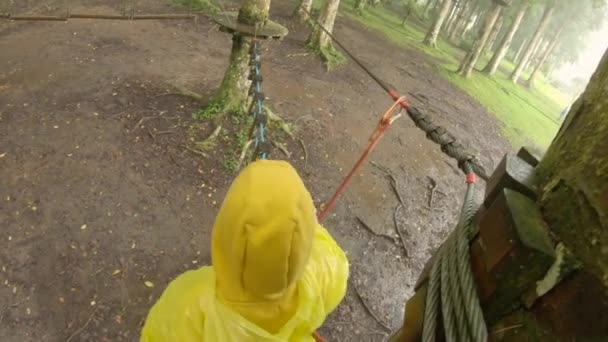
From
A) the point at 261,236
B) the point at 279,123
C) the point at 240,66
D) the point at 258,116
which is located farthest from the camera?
the point at 279,123

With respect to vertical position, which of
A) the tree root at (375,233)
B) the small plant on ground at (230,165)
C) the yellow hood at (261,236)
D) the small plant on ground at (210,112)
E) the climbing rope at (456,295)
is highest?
the climbing rope at (456,295)

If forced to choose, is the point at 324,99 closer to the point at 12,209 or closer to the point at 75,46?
the point at 75,46

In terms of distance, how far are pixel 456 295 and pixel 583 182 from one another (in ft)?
1.06

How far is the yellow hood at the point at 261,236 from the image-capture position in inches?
41.7

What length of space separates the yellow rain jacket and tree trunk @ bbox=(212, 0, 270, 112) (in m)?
4.04

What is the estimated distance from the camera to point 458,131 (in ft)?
30.1

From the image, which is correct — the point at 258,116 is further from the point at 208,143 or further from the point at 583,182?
the point at 208,143

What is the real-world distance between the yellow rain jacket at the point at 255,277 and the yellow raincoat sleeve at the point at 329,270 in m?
0.06

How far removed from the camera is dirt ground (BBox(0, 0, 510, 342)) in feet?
11.5

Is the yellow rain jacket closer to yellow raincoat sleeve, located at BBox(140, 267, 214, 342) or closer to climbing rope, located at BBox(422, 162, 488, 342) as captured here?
yellow raincoat sleeve, located at BBox(140, 267, 214, 342)

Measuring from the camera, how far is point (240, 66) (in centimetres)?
532

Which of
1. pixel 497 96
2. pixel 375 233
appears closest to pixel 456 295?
pixel 375 233

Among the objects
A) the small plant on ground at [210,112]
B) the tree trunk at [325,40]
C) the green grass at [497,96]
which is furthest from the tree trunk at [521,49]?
the small plant on ground at [210,112]

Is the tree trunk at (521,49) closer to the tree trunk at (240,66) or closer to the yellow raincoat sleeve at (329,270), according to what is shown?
the tree trunk at (240,66)
